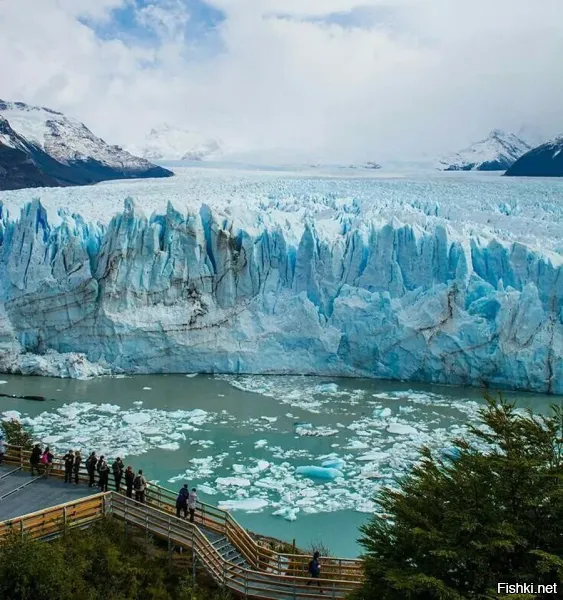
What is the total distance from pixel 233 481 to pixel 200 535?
371cm

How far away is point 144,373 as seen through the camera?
16266mm

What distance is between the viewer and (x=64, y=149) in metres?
34.1

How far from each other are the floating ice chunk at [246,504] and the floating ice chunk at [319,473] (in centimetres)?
107

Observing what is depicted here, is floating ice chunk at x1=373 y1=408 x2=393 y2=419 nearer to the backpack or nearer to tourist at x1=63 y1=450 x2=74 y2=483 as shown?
tourist at x1=63 y1=450 x2=74 y2=483

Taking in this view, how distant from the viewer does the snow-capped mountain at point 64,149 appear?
105 ft

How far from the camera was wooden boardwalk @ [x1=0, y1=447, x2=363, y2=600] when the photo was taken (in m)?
5.92

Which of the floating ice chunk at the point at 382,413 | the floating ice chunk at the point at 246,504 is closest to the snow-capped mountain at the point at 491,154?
the floating ice chunk at the point at 382,413

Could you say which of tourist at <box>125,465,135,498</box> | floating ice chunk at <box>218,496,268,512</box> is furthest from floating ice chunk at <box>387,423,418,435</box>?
tourist at <box>125,465,135,498</box>

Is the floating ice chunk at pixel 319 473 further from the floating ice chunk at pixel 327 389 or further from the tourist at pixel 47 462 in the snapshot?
the floating ice chunk at pixel 327 389

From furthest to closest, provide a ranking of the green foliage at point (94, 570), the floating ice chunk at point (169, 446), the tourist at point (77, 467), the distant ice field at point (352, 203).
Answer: the distant ice field at point (352, 203) < the floating ice chunk at point (169, 446) < the tourist at point (77, 467) < the green foliage at point (94, 570)

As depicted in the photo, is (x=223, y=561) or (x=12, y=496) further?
(x=12, y=496)

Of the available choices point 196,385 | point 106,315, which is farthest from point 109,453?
point 106,315

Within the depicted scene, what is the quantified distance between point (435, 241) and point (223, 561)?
37.4 feet

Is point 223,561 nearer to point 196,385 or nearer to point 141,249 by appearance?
point 196,385
